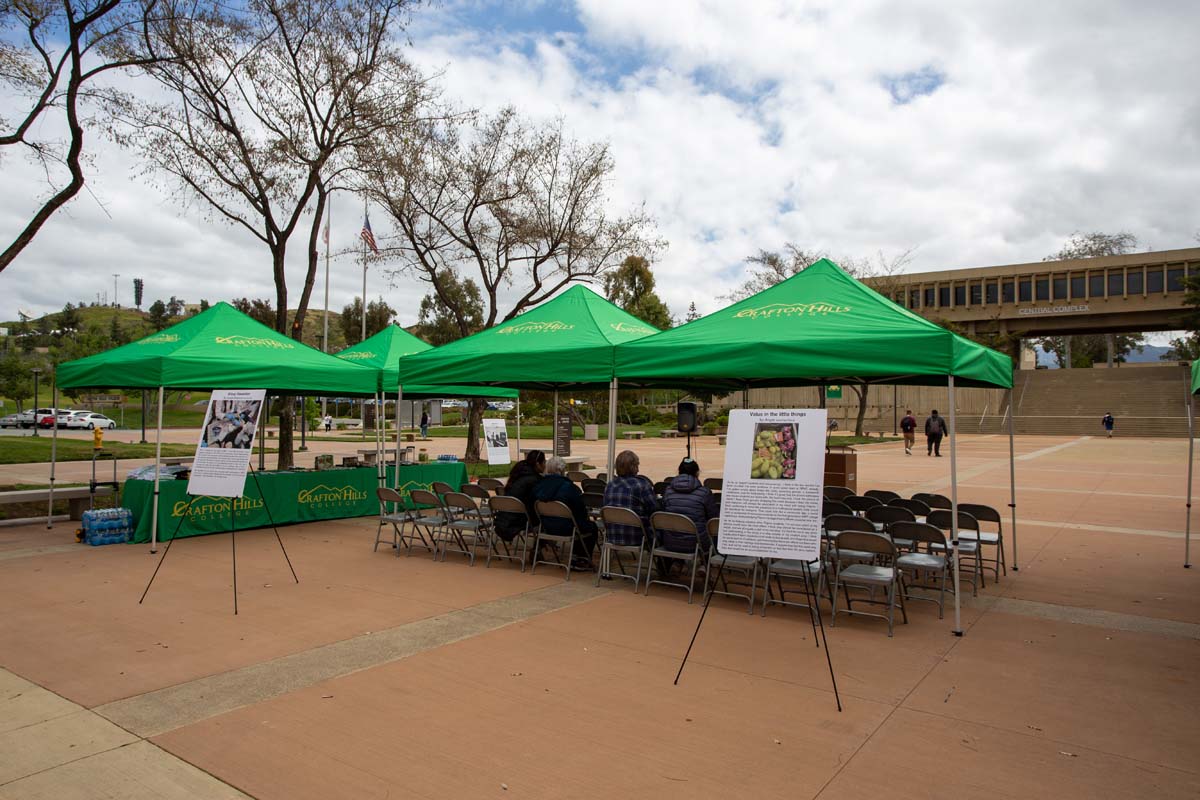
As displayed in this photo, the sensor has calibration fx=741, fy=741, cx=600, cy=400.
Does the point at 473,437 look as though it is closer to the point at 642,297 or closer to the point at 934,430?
the point at 934,430

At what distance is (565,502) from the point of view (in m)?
7.77

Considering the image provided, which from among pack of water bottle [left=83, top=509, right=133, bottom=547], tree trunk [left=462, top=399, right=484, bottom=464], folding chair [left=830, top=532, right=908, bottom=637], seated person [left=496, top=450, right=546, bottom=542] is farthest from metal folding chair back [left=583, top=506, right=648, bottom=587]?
tree trunk [left=462, top=399, right=484, bottom=464]

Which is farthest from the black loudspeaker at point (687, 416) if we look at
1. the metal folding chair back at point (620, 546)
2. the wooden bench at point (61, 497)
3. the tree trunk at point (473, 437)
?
the tree trunk at point (473, 437)

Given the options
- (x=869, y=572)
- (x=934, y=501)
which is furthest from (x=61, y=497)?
(x=934, y=501)

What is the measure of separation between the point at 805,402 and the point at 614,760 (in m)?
48.2

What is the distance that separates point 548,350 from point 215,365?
4399 millimetres

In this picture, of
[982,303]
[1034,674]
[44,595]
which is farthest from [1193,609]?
[982,303]

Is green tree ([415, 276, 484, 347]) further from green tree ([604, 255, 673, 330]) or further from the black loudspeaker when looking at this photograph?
the black loudspeaker

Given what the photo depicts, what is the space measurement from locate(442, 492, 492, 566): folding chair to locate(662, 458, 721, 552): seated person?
2445mm

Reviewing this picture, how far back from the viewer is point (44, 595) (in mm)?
6840

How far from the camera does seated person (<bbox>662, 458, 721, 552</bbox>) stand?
675 centimetres

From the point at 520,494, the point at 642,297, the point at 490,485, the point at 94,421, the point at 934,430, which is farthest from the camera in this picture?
the point at 642,297

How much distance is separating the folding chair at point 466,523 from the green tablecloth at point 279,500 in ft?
6.81

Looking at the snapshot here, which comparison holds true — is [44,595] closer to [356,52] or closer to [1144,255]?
[356,52]
